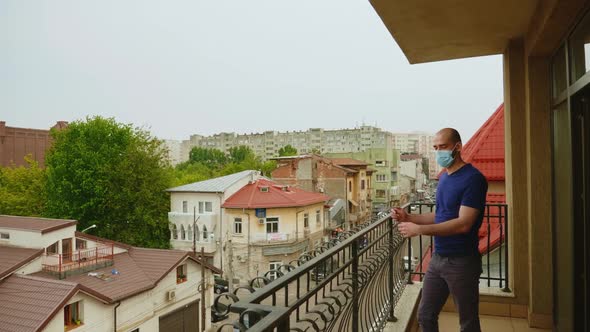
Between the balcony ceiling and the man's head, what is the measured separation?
1104mm

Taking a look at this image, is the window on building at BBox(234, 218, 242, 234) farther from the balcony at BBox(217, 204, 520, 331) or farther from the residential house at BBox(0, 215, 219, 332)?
the balcony at BBox(217, 204, 520, 331)

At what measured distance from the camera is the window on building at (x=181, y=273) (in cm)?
1705

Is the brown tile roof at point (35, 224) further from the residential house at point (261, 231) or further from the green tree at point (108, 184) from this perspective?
the residential house at point (261, 231)

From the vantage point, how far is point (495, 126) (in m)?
8.40

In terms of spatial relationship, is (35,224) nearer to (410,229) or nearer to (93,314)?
(93,314)

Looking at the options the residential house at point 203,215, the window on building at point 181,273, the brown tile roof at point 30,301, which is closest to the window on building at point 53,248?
the brown tile roof at point 30,301

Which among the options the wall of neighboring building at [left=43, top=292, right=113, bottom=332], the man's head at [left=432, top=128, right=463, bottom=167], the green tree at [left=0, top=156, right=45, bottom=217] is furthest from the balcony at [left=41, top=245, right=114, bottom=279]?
the man's head at [left=432, top=128, right=463, bottom=167]

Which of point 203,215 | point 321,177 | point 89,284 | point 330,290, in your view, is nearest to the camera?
point 330,290

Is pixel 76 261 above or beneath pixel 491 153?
beneath

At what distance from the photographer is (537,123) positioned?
3900mm

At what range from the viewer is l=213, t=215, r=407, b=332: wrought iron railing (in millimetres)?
1283

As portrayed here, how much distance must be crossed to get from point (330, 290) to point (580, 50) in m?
2.50

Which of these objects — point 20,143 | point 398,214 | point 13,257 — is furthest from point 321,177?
point 20,143

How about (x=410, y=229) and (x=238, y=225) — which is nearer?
(x=410, y=229)
